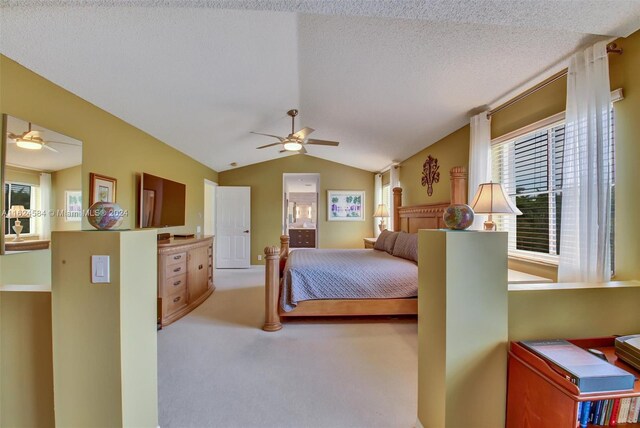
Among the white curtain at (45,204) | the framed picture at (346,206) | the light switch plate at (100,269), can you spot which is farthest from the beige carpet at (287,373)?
the framed picture at (346,206)

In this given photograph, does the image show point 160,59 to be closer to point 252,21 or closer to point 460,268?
point 252,21

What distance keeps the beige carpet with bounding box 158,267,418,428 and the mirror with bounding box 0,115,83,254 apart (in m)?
1.43

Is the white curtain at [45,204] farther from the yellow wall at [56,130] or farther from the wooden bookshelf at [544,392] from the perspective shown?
the wooden bookshelf at [544,392]

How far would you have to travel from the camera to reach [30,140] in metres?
1.93

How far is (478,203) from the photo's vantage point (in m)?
2.28

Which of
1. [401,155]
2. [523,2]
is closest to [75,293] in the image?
[523,2]

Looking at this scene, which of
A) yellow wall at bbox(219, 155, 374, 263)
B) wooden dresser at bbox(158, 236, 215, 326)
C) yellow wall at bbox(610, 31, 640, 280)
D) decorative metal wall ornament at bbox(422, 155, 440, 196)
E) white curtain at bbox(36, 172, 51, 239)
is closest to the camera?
yellow wall at bbox(610, 31, 640, 280)

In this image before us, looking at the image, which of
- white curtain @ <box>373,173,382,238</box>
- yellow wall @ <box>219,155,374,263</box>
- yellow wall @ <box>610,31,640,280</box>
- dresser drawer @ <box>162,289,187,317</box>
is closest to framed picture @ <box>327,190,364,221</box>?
yellow wall @ <box>219,155,374,263</box>

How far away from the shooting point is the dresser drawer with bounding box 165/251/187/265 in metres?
3.19

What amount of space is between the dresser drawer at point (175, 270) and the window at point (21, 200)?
4.54 ft

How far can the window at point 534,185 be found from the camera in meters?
2.23

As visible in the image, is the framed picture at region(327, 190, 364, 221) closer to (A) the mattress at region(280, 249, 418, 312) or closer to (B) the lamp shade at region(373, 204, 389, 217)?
(B) the lamp shade at region(373, 204, 389, 217)

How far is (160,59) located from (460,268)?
2.70 meters

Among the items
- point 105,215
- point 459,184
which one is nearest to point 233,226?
point 459,184
